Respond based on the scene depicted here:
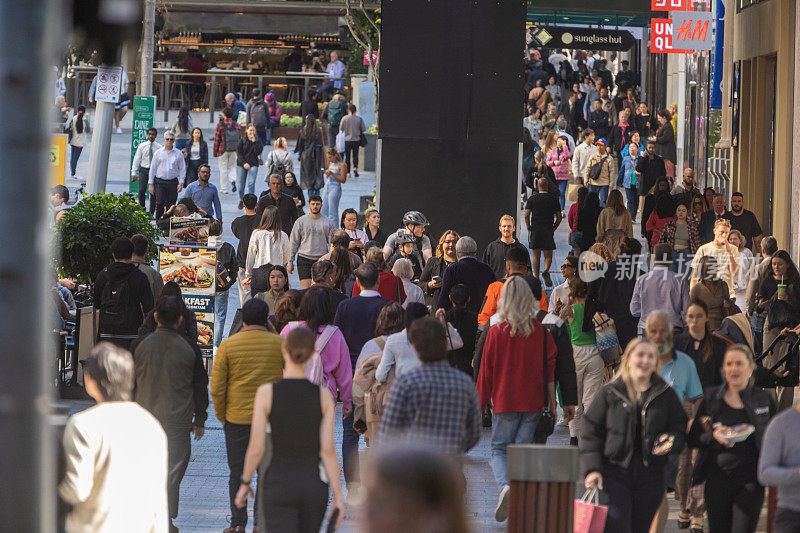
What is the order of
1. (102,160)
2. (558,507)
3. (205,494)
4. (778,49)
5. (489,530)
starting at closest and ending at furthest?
1. (558,507)
2. (489,530)
3. (205,494)
4. (102,160)
5. (778,49)

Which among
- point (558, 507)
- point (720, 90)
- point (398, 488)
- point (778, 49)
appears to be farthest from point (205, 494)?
point (720, 90)

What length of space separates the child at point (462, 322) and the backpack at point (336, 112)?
20.3 m

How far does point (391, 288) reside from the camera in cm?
1217

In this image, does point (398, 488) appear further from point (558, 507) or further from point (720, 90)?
point (720, 90)

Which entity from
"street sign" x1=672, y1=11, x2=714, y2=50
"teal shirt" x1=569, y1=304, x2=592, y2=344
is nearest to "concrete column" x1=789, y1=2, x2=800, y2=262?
"street sign" x1=672, y1=11, x2=714, y2=50

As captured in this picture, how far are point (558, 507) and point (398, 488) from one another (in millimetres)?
4867

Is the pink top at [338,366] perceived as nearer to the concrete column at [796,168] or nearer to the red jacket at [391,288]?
the red jacket at [391,288]

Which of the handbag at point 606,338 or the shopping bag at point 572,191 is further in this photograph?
the shopping bag at point 572,191

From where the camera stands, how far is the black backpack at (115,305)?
37.7 ft

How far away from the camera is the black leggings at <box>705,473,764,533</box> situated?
7.78 metres

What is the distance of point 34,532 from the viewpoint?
3.42 meters

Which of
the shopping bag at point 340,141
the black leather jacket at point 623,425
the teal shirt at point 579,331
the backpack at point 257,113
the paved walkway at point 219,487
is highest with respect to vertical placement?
the backpack at point 257,113

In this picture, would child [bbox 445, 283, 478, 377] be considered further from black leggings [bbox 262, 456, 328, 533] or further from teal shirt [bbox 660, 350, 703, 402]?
black leggings [bbox 262, 456, 328, 533]

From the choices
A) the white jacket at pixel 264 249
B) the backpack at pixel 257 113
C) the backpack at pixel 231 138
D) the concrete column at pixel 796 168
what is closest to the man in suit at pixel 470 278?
the white jacket at pixel 264 249
